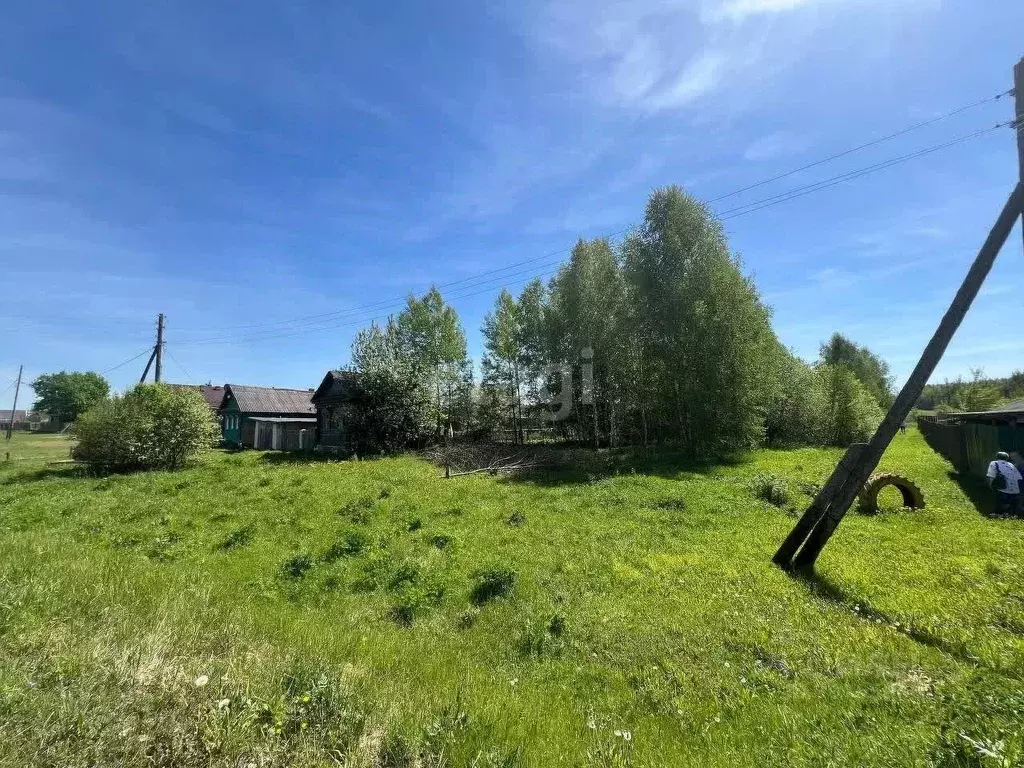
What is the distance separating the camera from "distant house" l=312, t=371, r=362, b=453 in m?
29.1

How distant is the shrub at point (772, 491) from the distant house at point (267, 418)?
90.2 ft

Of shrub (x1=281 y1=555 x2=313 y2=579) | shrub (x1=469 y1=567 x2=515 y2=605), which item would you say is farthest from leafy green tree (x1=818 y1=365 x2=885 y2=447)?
shrub (x1=281 y1=555 x2=313 y2=579)

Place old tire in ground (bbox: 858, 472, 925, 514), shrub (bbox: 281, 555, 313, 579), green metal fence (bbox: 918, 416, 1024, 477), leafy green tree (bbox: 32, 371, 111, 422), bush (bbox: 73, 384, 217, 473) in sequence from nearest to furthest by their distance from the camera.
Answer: shrub (bbox: 281, 555, 313, 579) → old tire in ground (bbox: 858, 472, 925, 514) → green metal fence (bbox: 918, 416, 1024, 477) → bush (bbox: 73, 384, 217, 473) → leafy green tree (bbox: 32, 371, 111, 422)

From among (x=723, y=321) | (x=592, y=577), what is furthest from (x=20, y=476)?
(x=723, y=321)

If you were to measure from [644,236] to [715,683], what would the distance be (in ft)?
77.6

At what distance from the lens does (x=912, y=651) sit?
17.2 feet

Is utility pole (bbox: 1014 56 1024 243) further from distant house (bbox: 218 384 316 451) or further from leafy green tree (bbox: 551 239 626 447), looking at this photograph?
distant house (bbox: 218 384 316 451)

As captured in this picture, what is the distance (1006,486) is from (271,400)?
42.6 metres

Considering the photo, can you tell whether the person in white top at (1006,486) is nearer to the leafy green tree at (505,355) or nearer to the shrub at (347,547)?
the shrub at (347,547)

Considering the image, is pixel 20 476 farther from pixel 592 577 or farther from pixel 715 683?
pixel 715 683

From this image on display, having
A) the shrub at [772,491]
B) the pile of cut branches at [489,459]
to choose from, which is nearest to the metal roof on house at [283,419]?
the pile of cut branches at [489,459]

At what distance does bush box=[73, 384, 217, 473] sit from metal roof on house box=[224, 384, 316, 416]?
14.7 m

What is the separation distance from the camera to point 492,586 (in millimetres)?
7883

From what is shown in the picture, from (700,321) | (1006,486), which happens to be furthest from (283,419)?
(1006,486)
